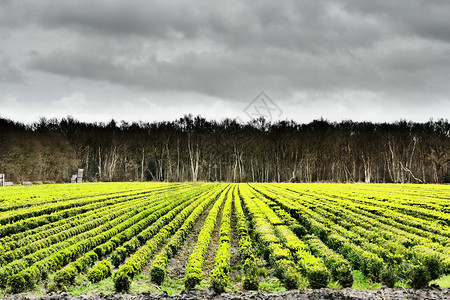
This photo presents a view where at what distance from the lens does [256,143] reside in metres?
77.2

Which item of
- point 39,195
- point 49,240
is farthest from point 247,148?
point 49,240

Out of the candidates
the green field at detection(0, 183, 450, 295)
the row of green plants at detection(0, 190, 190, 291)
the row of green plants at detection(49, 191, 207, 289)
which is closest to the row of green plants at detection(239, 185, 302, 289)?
the green field at detection(0, 183, 450, 295)

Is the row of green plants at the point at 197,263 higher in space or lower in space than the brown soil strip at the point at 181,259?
higher

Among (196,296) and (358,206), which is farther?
(358,206)

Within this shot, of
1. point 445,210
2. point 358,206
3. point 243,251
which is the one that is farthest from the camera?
point 358,206

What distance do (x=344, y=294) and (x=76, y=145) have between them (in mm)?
77281

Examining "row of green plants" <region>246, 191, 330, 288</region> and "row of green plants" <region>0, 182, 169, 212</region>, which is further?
"row of green plants" <region>0, 182, 169, 212</region>

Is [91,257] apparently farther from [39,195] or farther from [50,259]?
[39,195]

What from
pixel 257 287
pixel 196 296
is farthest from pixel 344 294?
pixel 196 296

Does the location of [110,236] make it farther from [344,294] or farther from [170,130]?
[170,130]

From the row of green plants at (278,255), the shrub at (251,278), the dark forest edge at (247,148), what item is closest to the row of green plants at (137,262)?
the shrub at (251,278)

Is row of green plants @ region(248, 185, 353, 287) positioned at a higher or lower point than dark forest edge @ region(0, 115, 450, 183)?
lower

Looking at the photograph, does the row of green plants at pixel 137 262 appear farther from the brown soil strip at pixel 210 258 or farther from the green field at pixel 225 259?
the brown soil strip at pixel 210 258

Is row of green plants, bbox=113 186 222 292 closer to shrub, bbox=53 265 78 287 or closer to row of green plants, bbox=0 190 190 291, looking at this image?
shrub, bbox=53 265 78 287
